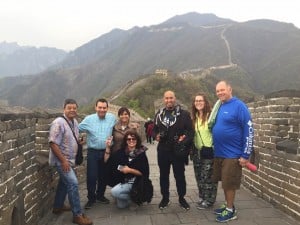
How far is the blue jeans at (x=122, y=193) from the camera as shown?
6.99 meters

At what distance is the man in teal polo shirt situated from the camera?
285 inches

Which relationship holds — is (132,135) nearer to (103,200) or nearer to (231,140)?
(103,200)

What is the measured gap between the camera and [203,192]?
705 cm

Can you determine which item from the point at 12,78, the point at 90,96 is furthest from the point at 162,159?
the point at 12,78

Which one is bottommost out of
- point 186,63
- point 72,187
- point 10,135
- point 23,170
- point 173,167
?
point 72,187

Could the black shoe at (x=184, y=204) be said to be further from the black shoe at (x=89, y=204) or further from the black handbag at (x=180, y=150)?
the black shoe at (x=89, y=204)

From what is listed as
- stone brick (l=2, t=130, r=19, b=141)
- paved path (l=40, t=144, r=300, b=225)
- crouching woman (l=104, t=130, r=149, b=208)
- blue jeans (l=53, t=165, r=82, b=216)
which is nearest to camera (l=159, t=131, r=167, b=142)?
crouching woman (l=104, t=130, r=149, b=208)

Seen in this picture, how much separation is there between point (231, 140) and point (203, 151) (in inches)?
27.8

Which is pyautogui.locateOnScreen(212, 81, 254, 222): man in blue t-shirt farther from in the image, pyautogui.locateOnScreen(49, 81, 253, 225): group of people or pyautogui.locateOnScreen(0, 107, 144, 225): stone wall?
pyautogui.locateOnScreen(0, 107, 144, 225): stone wall

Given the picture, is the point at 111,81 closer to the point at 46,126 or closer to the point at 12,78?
the point at 12,78

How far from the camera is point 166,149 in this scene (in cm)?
688

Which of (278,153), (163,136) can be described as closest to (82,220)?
(163,136)

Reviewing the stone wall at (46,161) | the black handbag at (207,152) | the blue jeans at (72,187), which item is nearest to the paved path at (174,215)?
the stone wall at (46,161)

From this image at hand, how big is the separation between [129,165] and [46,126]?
1508 millimetres
